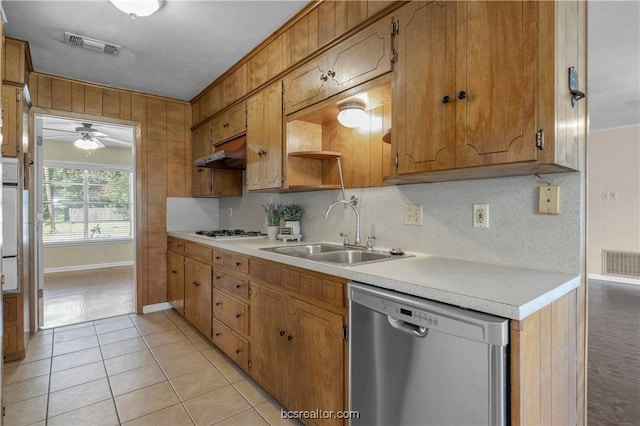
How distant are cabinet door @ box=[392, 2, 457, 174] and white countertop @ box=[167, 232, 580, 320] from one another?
1.51 ft

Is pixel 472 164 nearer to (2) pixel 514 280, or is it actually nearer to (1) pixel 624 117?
(2) pixel 514 280

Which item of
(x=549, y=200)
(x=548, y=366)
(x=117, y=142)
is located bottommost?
(x=548, y=366)

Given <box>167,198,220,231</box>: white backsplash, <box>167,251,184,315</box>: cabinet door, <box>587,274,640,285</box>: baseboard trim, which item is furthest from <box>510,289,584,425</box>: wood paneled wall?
<box>587,274,640,285</box>: baseboard trim

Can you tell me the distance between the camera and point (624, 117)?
4730 millimetres

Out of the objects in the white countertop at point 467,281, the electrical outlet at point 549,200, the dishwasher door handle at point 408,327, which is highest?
the electrical outlet at point 549,200

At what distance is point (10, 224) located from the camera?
2.46m

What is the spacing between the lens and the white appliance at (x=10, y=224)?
244cm

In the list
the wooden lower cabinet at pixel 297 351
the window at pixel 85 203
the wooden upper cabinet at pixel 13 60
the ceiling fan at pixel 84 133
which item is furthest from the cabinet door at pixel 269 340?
the window at pixel 85 203

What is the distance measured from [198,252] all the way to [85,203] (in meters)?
4.83

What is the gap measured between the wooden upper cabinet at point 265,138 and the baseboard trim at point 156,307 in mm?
2001

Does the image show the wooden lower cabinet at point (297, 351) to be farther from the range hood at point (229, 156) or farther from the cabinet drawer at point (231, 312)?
the range hood at point (229, 156)

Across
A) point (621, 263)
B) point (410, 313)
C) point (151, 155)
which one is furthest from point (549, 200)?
point (621, 263)

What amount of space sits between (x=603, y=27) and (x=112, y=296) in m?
5.87

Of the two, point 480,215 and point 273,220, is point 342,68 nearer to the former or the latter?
point 480,215
